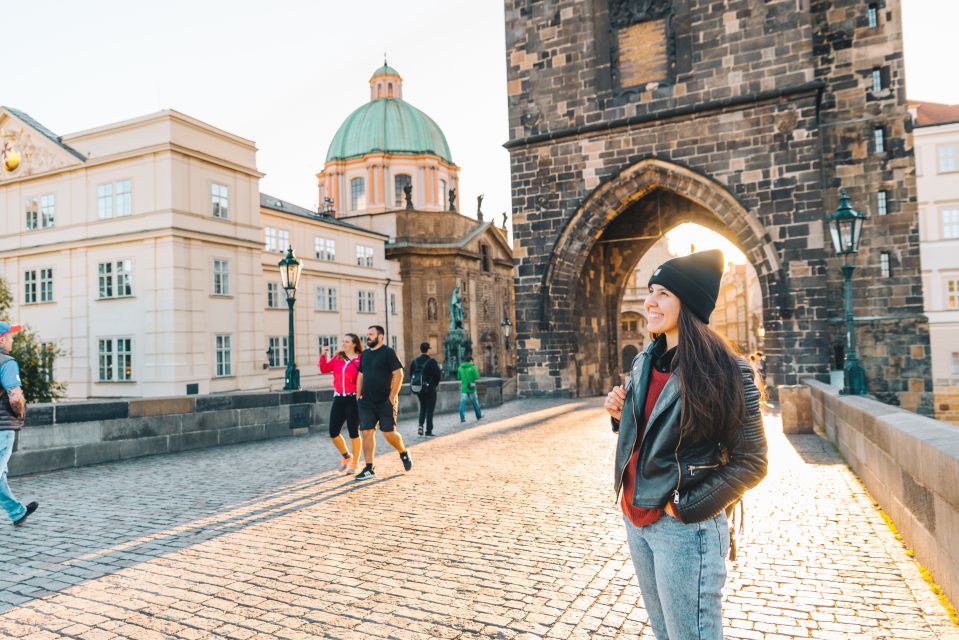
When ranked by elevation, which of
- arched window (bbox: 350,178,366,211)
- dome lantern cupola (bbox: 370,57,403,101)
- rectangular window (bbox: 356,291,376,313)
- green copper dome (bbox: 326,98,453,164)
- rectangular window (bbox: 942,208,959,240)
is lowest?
rectangular window (bbox: 356,291,376,313)

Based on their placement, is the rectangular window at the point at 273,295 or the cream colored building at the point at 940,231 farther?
the cream colored building at the point at 940,231

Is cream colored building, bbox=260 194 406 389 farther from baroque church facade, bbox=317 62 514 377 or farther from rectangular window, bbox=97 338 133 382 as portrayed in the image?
rectangular window, bbox=97 338 133 382

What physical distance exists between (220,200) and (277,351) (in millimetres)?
9206

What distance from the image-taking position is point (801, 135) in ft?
61.0

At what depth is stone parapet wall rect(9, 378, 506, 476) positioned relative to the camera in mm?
9320

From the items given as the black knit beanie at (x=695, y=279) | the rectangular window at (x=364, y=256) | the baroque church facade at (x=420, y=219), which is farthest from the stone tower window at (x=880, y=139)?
the rectangular window at (x=364, y=256)

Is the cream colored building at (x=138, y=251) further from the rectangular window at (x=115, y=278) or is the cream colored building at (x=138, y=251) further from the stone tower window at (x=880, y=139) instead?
the stone tower window at (x=880, y=139)

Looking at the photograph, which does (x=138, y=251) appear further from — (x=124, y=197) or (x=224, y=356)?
(x=224, y=356)

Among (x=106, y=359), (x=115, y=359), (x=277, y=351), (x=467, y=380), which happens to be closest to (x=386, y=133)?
(x=277, y=351)

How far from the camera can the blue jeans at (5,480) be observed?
6141 millimetres

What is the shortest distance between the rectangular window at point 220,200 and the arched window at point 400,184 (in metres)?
23.9

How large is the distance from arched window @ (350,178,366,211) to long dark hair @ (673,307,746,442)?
49581mm

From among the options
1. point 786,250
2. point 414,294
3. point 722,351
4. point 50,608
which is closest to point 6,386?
point 50,608

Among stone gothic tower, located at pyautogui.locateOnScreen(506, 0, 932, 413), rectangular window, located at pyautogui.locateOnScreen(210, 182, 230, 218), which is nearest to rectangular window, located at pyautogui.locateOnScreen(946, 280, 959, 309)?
stone gothic tower, located at pyautogui.locateOnScreen(506, 0, 932, 413)
